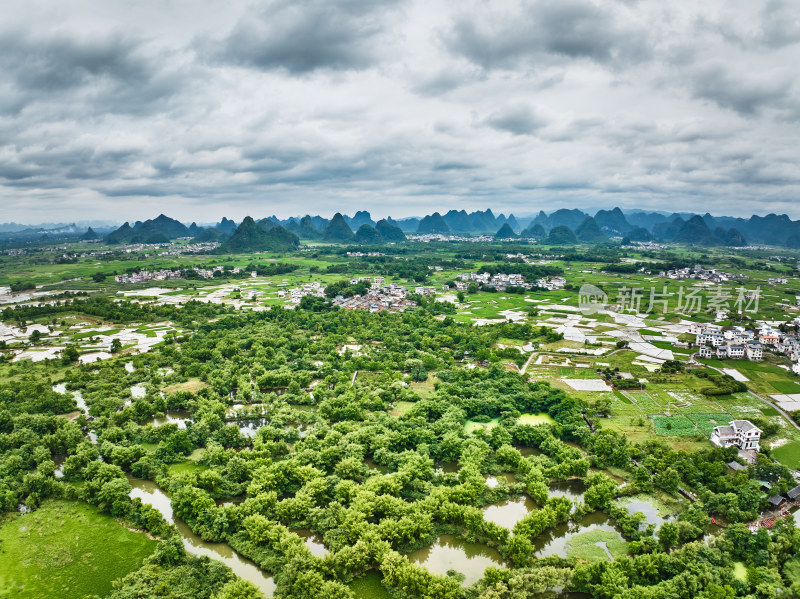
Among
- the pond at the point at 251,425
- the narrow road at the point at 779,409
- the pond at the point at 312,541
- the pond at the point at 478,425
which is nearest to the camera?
the pond at the point at 312,541

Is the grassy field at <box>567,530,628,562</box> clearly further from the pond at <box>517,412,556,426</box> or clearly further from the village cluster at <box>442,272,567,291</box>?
the village cluster at <box>442,272,567,291</box>

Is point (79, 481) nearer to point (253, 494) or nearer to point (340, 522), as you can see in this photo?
point (253, 494)

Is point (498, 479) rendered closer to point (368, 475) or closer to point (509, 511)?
point (509, 511)

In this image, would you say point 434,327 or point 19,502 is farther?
point 434,327

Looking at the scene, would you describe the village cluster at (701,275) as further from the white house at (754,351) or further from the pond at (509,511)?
the pond at (509,511)

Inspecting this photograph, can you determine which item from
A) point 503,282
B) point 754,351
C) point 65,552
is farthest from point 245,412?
point 503,282

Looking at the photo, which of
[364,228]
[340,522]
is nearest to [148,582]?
[340,522]

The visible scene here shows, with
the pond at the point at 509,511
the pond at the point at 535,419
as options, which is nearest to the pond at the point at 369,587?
the pond at the point at 509,511
